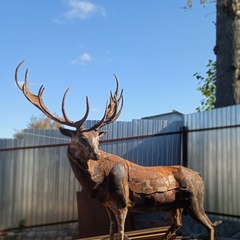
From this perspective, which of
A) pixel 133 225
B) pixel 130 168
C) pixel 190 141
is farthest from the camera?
pixel 190 141

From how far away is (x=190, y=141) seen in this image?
7.98 metres

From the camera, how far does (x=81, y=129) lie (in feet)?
12.9

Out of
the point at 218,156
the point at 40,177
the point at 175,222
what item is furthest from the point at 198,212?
the point at 40,177

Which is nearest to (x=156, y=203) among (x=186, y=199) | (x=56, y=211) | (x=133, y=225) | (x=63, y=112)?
(x=186, y=199)

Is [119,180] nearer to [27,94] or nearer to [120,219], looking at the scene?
[120,219]

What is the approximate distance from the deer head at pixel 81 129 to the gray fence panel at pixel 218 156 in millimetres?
3420

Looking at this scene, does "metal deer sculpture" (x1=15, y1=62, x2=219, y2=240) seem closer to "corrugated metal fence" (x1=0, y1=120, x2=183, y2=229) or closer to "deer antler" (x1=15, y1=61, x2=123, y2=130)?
"deer antler" (x1=15, y1=61, x2=123, y2=130)

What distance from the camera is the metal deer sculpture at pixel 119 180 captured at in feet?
12.8

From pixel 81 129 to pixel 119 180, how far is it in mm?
660

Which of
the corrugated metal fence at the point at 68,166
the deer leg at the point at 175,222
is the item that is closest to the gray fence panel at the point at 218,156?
the corrugated metal fence at the point at 68,166

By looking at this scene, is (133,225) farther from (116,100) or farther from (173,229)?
(116,100)

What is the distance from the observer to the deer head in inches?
148

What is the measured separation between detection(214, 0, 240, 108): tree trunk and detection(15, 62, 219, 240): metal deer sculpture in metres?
4.69

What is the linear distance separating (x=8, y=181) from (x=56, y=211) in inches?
42.4
